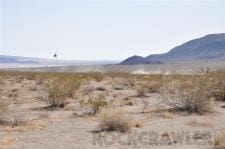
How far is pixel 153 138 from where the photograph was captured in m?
13.3

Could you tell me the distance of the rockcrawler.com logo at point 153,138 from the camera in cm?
1262

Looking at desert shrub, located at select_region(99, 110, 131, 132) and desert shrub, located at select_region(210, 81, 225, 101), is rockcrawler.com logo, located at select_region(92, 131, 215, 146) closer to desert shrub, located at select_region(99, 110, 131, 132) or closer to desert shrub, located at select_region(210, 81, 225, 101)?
desert shrub, located at select_region(99, 110, 131, 132)

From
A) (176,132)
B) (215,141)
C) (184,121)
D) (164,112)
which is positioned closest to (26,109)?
(164,112)

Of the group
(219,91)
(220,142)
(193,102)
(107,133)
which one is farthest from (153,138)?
(219,91)

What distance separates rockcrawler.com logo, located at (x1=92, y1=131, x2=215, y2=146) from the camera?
12.6 meters

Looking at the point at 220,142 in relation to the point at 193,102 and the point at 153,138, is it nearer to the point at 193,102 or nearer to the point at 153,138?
the point at 153,138

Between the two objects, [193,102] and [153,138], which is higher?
[193,102]

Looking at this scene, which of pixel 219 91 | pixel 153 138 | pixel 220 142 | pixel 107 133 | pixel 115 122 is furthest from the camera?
pixel 219 91

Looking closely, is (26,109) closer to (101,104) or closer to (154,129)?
(101,104)

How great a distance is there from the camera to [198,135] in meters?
13.5

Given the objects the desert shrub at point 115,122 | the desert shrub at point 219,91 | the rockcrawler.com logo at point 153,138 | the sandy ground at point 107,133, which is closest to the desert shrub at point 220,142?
the sandy ground at point 107,133

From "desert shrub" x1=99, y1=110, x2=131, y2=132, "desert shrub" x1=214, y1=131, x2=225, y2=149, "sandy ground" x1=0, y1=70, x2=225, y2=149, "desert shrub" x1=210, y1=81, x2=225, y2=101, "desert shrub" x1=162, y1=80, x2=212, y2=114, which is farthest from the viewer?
"desert shrub" x1=210, y1=81, x2=225, y2=101

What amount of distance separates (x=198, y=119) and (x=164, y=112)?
1.84 meters

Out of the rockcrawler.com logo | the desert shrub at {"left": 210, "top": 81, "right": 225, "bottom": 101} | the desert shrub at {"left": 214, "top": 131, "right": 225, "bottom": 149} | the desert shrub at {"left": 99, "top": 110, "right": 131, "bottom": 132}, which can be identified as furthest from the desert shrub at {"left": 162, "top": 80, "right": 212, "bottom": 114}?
the desert shrub at {"left": 214, "top": 131, "right": 225, "bottom": 149}
